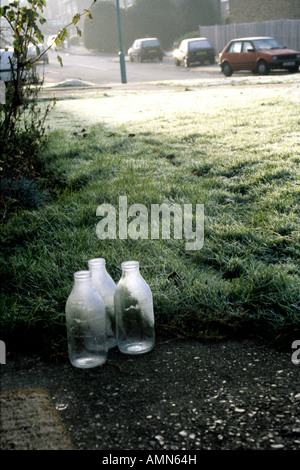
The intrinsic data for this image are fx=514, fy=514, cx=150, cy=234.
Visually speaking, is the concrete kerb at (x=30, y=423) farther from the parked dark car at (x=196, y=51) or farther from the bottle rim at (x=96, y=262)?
the parked dark car at (x=196, y=51)

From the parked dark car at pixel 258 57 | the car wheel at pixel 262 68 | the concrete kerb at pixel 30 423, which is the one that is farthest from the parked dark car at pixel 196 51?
the concrete kerb at pixel 30 423

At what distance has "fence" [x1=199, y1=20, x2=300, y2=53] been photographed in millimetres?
30297

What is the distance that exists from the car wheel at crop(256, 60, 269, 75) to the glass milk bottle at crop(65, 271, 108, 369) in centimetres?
1825

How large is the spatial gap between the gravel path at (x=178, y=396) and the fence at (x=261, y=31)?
31321 millimetres

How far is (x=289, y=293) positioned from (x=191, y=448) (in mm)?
1179

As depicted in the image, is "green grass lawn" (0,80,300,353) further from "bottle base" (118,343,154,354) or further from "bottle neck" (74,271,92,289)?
"bottle neck" (74,271,92,289)

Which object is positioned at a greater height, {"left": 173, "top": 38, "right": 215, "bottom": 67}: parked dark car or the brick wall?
the brick wall

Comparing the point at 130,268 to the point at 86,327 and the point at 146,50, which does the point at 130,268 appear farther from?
the point at 146,50

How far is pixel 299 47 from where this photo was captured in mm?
30312

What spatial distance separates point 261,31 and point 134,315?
33.2 m

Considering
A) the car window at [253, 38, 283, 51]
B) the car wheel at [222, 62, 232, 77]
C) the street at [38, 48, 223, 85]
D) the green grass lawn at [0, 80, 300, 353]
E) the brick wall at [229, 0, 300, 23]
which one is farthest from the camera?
the brick wall at [229, 0, 300, 23]

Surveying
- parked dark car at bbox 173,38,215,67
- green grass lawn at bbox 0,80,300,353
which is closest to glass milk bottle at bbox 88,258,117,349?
green grass lawn at bbox 0,80,300,353
